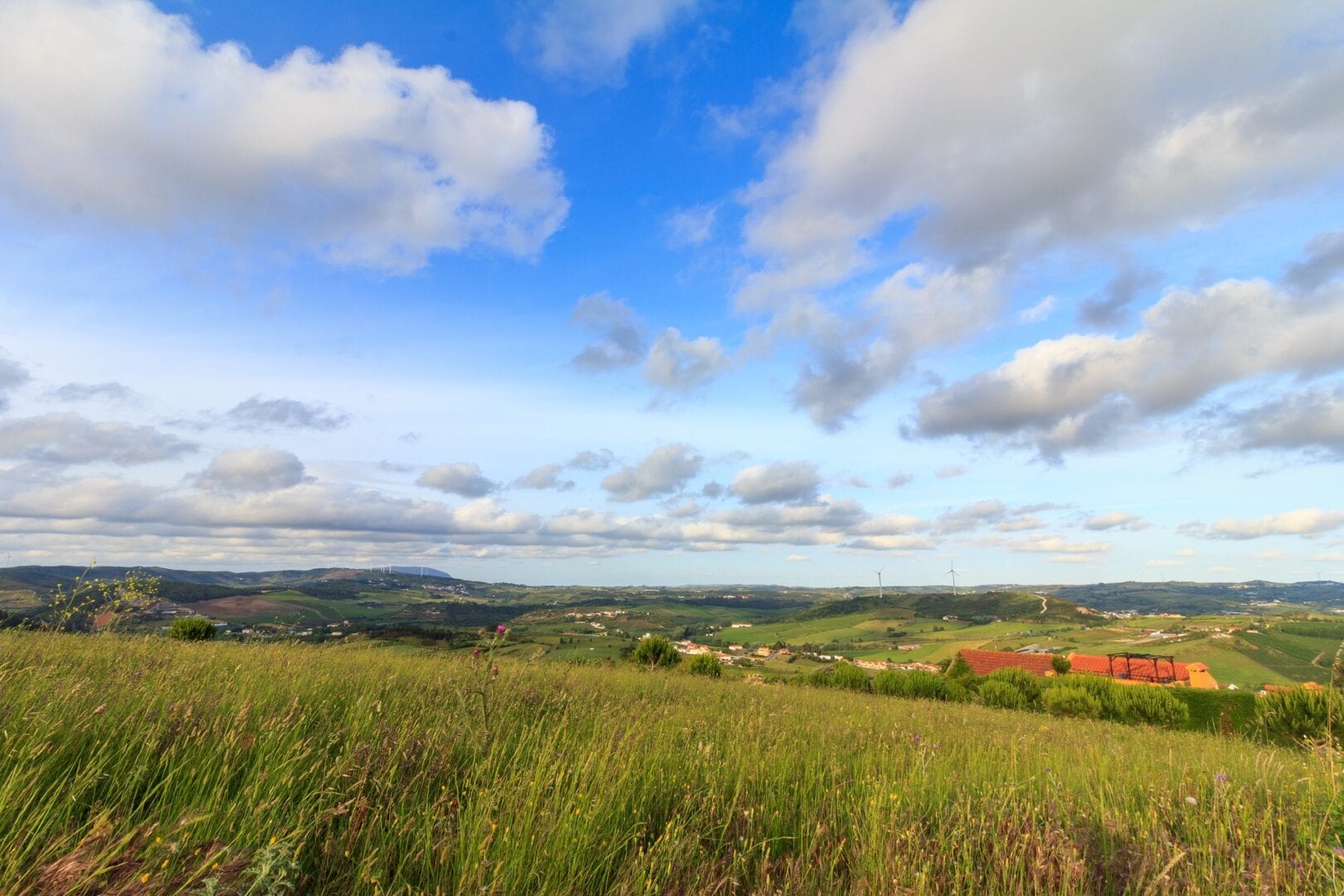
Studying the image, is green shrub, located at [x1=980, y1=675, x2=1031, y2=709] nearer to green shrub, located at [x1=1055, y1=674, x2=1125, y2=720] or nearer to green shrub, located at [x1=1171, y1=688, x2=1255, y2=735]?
green shrub, located at [x1=1055, y1=674, x2=1125, y2=720]

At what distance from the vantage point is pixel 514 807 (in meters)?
3.30

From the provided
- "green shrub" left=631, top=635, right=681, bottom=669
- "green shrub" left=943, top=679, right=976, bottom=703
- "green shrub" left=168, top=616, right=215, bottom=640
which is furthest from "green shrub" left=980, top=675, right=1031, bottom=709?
"green shrub" left=168, top=616, right=215, bottom=640

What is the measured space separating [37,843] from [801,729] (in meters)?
6.71

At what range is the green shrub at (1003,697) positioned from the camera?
2439 centimetres

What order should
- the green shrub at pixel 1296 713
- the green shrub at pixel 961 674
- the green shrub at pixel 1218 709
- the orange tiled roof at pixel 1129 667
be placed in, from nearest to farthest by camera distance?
the green shrub at pixel 1296 713 < the green shrub at pixel 1218 709 < the green shrub at pixel 961 674 < the orange tiled roof at pixel 1129 667

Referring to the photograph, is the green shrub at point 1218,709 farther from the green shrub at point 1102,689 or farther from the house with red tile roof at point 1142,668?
the house with red tile roof at point 1142,668

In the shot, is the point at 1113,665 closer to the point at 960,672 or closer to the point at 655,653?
the point at 960,672

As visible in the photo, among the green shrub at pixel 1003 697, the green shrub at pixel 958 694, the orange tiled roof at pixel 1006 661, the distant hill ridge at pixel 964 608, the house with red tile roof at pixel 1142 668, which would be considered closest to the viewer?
the green shrub at pixel 1003 697

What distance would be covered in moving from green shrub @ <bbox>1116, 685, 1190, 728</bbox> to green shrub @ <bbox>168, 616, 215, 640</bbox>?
32922 mm

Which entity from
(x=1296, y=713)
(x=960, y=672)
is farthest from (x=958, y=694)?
(x=1296, y=713)

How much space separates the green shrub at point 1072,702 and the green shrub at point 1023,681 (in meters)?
0.66

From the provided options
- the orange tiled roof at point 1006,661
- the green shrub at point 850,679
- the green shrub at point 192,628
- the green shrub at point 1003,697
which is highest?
the green shrub at point 192,628

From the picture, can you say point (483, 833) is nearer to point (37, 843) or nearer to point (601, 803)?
point (601, 803)

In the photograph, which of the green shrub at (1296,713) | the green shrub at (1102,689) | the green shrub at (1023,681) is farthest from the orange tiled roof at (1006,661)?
the green shrub at (1296,713)
